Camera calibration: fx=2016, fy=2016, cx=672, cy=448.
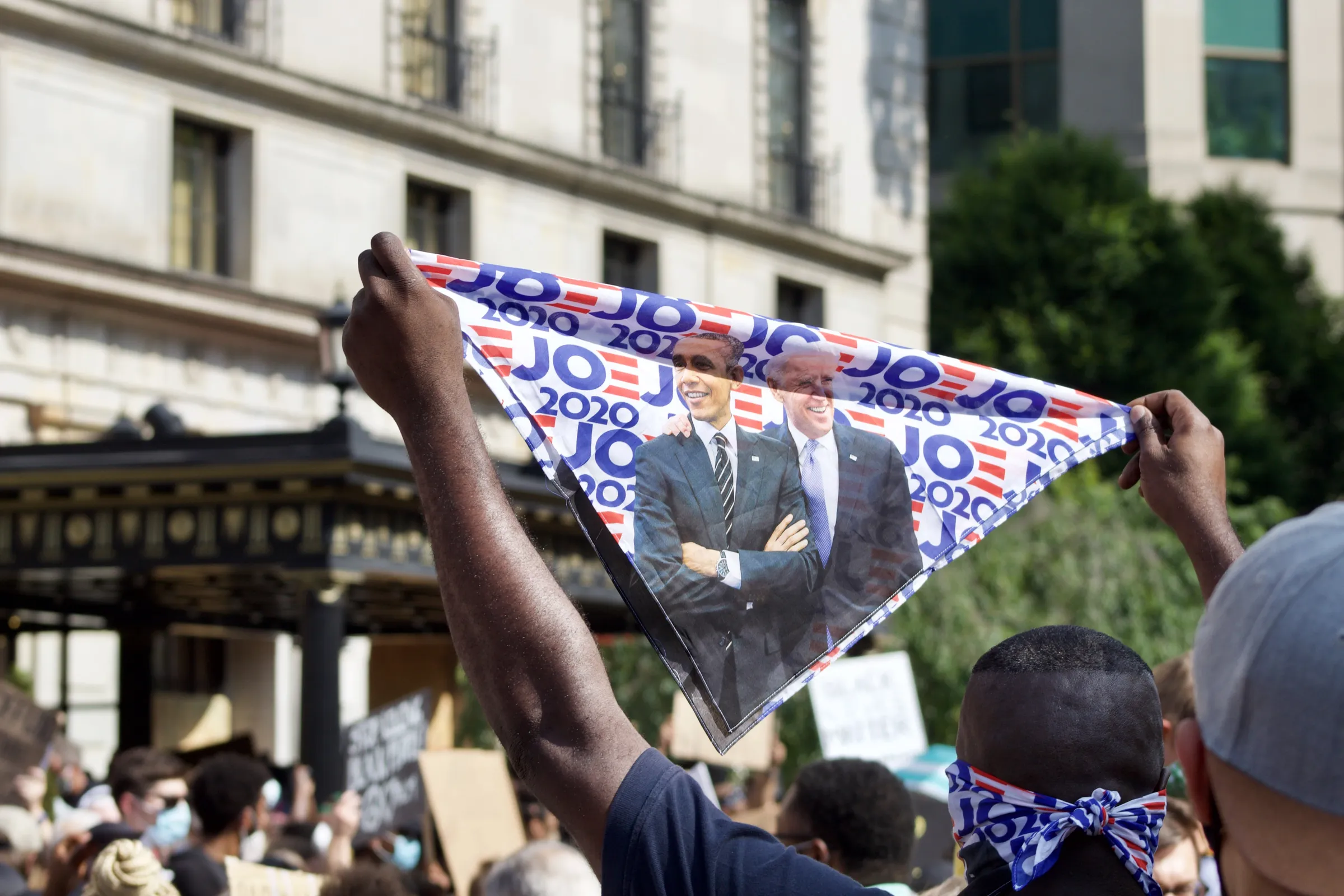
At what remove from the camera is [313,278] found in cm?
2208

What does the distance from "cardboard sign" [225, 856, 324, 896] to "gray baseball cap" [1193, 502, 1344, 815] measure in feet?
12.7

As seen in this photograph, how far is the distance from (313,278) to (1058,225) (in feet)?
51.0

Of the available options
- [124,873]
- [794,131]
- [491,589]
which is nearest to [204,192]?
[794,131]

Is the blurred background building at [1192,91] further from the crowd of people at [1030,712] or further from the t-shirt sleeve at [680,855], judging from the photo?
the t-shirt sleeve at [680,855]

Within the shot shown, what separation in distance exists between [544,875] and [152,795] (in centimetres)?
394

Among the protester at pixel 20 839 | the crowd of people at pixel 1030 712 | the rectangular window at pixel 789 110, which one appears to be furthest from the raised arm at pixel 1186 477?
the rectangular window at pixel 789 110

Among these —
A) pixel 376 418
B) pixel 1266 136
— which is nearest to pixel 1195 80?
pixel 1266 136

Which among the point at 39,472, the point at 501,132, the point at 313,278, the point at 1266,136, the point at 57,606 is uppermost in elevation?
the point at 1266,136

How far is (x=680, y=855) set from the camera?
2.14m

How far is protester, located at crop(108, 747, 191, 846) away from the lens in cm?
770

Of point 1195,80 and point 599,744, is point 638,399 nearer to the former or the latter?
point 599,744

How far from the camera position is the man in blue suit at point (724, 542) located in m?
2.83

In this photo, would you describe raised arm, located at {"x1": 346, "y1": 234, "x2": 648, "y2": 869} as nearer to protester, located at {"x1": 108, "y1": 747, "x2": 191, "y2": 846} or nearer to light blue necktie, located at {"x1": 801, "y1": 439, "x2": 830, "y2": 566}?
light blue necktie, located at {"x1": 801, "y1": 439, "x2": 830, "y2": 566}

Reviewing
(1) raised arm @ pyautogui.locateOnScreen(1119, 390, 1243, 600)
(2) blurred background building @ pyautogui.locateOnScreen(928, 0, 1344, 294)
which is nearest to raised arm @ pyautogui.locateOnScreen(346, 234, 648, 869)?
(1) raised arm @ pyautogui.locateOnScreen(1119, 390, 1243, 600)
